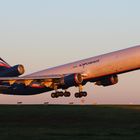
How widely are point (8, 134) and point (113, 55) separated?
36870 millimetres

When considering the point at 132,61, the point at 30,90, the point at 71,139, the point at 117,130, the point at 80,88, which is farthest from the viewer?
the point at 30,90

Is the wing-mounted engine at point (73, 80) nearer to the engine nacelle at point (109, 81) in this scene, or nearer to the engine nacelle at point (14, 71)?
the engine nacelle at point (109, 81)

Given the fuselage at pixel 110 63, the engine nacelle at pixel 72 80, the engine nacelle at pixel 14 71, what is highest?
the engine nacelle at pixel 14 71

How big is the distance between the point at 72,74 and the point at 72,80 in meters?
1.10

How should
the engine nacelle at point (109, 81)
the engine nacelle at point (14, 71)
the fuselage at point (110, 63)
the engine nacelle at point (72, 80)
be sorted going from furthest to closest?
the engine nacelle at point (14, 71)
the engine nacelle at point (109, 81)
the engine nacelle at point (72, 80)
the fuselage at point (110, 63)

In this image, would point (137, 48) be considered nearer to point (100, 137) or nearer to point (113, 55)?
point (113, 55)

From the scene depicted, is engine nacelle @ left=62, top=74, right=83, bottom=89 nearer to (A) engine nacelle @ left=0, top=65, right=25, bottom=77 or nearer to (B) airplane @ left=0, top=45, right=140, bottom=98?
(B) airplane @ left=0, top=45, right=140, bottom=98

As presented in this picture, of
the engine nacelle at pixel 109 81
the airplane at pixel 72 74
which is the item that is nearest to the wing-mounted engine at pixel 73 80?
the airplane at pixel 72 74

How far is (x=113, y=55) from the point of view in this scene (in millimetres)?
61500

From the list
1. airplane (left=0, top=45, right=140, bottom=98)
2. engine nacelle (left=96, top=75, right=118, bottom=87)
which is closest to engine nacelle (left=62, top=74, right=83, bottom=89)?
airplane (left=0, top=45, right=140, bottom=98)

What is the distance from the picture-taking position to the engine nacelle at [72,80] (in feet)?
208

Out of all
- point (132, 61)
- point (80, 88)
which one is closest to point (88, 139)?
point (132, 61)

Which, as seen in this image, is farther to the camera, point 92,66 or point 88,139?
point 92,66

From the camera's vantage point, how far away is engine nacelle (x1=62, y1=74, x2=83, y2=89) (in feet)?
208
